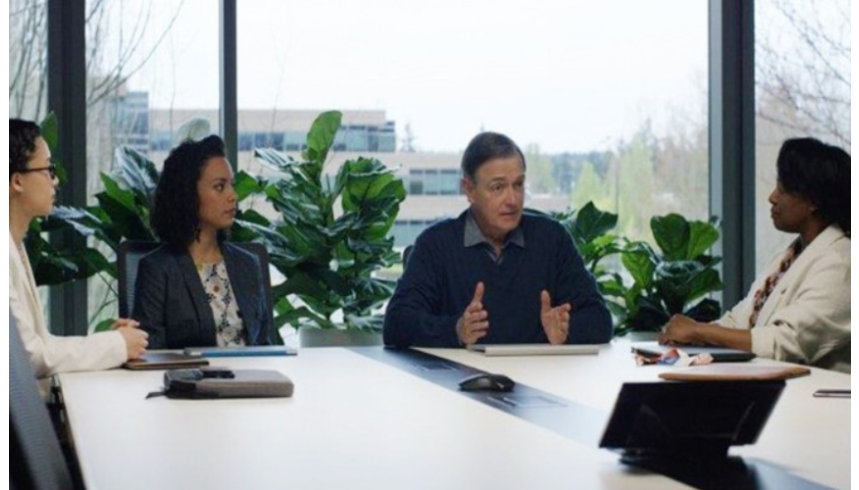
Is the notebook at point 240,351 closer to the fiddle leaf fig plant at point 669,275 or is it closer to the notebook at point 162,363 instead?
the notebook at point 162,363

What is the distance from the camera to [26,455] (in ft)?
6.59

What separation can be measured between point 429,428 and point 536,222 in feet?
7.31

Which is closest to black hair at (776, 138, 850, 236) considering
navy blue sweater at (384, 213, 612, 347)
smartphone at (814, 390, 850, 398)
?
navy blue sweater at (384, 213, 612, 347)

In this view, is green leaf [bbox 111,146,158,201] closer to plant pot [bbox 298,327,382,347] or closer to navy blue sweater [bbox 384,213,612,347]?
plant pot [bbox 298,327,382,347]

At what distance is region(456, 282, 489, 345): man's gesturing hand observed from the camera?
14.0 ft

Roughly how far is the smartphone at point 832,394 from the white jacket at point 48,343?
1720 millimetres

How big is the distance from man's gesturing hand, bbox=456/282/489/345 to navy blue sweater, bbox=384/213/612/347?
0.87 ft

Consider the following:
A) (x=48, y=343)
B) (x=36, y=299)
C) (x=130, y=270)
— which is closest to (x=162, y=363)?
(x=48, y=343)

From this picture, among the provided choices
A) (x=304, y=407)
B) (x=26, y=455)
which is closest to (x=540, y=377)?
(x=304, y=407)

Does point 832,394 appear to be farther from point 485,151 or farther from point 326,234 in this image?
point 326,234

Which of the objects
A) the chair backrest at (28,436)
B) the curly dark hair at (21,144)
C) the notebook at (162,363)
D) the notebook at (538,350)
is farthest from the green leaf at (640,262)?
the chair backrest at (28,436)

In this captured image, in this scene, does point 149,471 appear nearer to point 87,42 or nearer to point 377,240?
point 377,240

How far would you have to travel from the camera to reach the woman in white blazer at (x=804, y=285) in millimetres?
4090

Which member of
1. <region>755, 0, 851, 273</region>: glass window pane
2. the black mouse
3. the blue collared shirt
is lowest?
the black mouse
